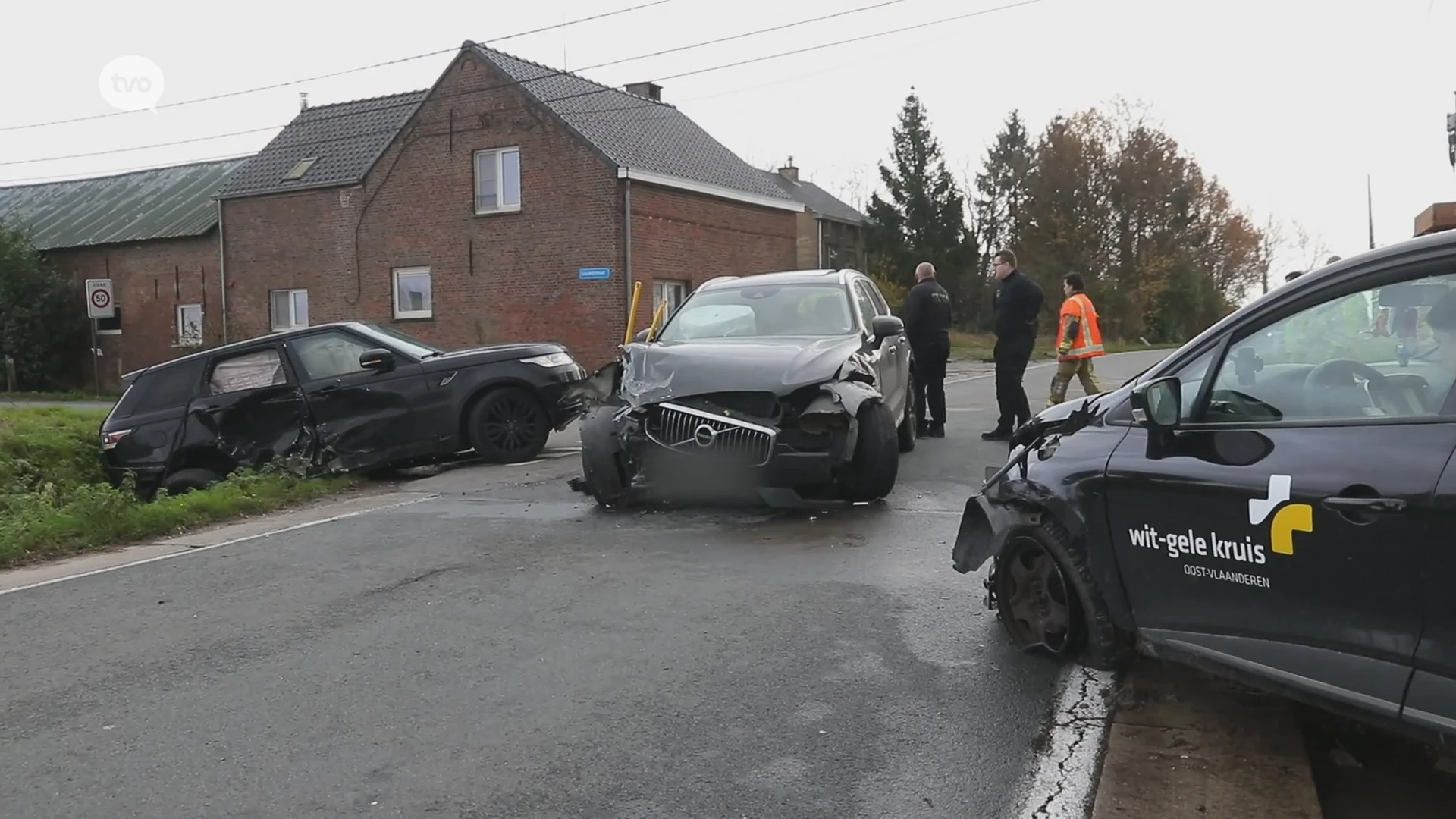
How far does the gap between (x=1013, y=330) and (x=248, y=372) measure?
721 centimetres

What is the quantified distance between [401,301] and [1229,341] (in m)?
27.0

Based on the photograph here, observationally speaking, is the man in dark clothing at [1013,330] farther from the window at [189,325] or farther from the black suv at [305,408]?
the window at [189,325]

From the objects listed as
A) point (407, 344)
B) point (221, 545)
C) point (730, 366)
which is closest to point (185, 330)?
point (407, 344)

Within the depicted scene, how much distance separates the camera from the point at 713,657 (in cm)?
482

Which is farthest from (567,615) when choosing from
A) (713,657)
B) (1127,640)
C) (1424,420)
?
(1424,420)

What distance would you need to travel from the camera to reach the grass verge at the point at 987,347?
1355 inches

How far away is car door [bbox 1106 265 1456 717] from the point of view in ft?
10.1

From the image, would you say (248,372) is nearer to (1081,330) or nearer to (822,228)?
(1081,330)

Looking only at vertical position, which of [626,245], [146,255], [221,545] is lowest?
[221,545]

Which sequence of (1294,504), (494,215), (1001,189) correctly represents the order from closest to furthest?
(1294,504), (494,215), (1001,189)

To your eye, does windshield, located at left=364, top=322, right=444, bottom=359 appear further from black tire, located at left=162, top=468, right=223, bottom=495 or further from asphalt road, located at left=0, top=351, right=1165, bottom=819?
asphalt road, located at left=0, top=351, right=1165, bottom=819

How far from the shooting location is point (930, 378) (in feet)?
39.6

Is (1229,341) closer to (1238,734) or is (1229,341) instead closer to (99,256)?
(1238,734)

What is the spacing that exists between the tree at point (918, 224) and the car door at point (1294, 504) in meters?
47.0
